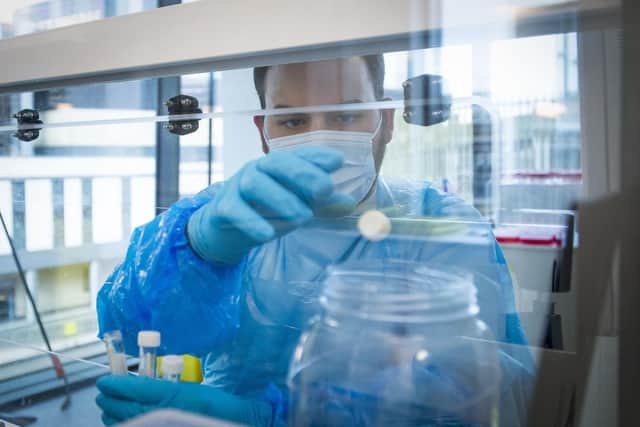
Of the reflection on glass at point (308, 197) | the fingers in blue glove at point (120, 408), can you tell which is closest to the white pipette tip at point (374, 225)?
the reflection on glass at point (308, 197)

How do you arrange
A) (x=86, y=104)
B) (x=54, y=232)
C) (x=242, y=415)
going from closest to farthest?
(x=242, y=415) < (x=86, y=104) < (x=54, y=232)

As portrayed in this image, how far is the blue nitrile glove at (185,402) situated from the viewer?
90cm

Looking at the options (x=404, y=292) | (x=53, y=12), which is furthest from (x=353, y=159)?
(x=53, y=12)

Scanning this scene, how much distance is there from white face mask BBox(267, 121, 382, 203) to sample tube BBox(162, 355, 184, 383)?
429mm

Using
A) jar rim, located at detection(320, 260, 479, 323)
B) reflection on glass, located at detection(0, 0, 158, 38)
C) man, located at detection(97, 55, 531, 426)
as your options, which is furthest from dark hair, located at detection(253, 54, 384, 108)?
reflection on glass, located at detection(0, 0, 158, 38)

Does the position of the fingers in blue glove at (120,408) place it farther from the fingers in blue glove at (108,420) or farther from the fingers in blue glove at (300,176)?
the fingers in blue glove at (300,176)

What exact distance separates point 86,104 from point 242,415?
0.76 m

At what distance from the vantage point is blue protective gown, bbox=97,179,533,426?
81cm

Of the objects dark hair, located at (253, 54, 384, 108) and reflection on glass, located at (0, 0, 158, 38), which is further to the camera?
reflection on glass, located at (0, 0, 158, 38)

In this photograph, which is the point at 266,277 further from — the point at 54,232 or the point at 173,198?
the point at 54,232

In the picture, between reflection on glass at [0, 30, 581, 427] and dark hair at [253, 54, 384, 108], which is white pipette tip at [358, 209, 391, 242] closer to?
reflection on glass at [0, 30, 581, 427]

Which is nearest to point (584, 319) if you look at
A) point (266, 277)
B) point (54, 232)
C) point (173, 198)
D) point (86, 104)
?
point (266, 277)

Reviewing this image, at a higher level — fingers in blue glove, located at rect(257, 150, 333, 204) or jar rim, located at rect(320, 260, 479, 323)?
fingers in blue glove, located at rect(257, 150, 333, 204)

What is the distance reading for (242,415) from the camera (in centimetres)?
90
